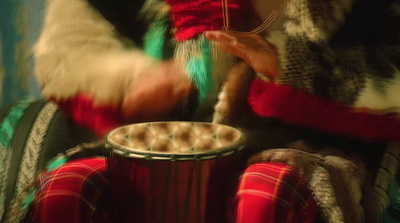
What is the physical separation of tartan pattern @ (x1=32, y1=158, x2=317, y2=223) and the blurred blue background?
11.1 inches

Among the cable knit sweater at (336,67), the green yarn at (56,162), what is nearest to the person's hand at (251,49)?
the cable knit sweater at (336,67)

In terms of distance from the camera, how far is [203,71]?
1.79 ft

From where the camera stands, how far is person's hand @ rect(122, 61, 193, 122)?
535 mm

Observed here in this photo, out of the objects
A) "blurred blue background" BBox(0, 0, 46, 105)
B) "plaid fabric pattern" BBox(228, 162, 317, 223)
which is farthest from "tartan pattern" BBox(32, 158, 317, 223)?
"blurred blue background" BBox(0, 0, 46, 105)

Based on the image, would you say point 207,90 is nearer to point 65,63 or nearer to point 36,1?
point 65,63

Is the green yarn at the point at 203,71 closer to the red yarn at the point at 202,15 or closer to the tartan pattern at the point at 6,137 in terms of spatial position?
the red yarn at the point at 202,15

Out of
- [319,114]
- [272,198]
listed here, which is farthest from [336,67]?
[272,198]

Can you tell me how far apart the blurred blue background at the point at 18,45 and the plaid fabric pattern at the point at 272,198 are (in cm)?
40

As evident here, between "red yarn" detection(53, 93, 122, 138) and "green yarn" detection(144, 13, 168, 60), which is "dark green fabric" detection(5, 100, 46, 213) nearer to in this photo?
"red yarn" detection(53, 93, 122, 138)

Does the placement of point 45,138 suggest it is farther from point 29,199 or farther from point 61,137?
point 29,199

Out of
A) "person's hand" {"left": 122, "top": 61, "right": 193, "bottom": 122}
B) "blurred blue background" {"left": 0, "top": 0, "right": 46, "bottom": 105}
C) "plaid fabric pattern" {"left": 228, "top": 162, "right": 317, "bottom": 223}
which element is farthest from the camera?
"blurred blue background" {"left": 0, "top": 0, "right": 46, "bottom": 105}

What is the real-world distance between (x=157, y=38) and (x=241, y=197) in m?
0.27

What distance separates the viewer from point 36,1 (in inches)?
25.7

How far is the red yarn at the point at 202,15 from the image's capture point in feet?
1.80
